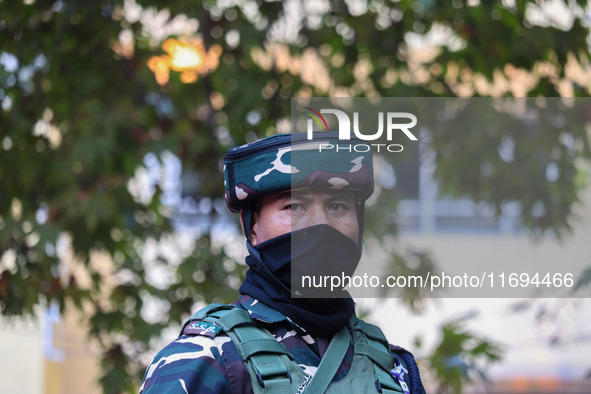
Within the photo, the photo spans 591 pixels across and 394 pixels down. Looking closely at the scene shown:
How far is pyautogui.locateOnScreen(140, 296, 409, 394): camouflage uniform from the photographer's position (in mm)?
Result: 1633

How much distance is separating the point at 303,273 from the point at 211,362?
0.30 m

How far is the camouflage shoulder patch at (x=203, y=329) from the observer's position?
171 centimetres

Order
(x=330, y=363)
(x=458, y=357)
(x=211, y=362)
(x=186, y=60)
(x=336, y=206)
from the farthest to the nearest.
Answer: (x=186, y=60)
(x=458, y=357)
(x=336, y=206)
(x=330, y=363)
(x=211, y=362)

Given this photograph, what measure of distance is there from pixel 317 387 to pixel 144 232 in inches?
118

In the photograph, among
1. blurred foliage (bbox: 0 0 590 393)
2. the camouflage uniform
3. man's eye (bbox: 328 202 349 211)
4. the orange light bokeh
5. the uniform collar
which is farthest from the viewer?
the orange light bokeh

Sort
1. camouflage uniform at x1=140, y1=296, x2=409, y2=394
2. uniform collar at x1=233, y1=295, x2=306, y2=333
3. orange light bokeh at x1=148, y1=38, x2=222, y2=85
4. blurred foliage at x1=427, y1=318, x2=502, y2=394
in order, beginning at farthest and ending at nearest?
1. orange light bokeh at x1=148, y1=38, x2=222, y2=85
2. blurred foliage at x1=427, y1=318, x2=502, y2=394
3. uniform collar at x1=233, y1=295, x2=306, y2=333
4. camouflage uniform at x1=140, y1=296, x2=409, y2=394

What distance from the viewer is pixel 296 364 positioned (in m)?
1.73

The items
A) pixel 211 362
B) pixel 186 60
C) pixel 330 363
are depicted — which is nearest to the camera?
pixel 211 362

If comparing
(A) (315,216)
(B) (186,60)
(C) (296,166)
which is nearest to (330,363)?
(A) (315,216)

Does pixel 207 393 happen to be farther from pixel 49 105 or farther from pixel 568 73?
pixel 568 73

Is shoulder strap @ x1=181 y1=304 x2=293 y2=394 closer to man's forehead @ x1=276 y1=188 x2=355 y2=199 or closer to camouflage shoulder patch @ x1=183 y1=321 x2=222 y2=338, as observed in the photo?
camouflage shoulder patch @ x1=183 y1=321 x2=222 y2=338

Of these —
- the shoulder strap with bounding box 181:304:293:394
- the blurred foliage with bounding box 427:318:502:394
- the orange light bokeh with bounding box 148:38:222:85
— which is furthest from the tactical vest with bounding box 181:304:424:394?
the orange light bokeh with bounding box 148:38:222:85

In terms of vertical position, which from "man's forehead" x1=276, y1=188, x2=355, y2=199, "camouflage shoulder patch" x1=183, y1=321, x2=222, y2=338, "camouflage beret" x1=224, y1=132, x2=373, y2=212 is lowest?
"camouflage shoulder patch" x1=183, y1=321, x2=222, y2=338

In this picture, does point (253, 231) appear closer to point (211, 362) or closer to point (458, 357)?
point (211, 362)
